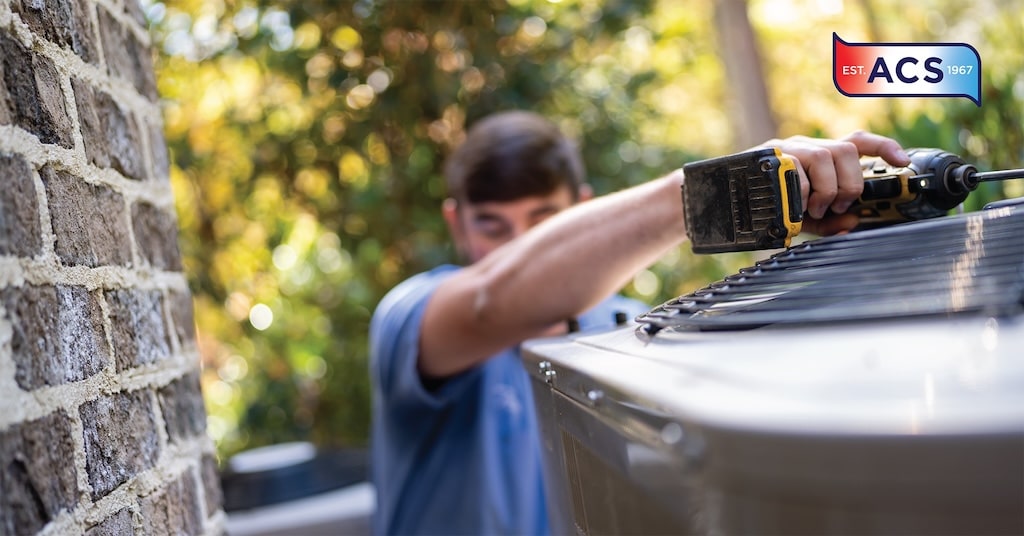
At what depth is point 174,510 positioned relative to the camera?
1.24 meters

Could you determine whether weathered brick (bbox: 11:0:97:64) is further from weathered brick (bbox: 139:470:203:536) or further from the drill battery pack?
the drill battery pack

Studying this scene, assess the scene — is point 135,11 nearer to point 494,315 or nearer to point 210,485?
point 210,485

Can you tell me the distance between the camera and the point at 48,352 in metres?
0.91

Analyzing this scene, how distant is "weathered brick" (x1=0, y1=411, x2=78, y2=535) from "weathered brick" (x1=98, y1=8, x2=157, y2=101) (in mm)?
568

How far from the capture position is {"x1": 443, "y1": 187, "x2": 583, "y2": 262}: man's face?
262 centimetres

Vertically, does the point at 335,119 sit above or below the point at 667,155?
above

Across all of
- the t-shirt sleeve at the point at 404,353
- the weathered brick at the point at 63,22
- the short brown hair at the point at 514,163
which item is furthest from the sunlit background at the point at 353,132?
the weathered brick at the point at 63,22

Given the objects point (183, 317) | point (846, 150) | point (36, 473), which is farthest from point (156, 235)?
point (846, 150)

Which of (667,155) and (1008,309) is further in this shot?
(667,155)

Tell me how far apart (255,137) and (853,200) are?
2831 mm

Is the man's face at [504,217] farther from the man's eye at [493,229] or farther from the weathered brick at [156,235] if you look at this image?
the weathered brick at [156,235]

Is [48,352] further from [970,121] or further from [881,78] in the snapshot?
[970,121]

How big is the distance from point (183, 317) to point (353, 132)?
2.18 metres

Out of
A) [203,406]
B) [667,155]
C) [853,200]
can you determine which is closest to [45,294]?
→ [203,406]
